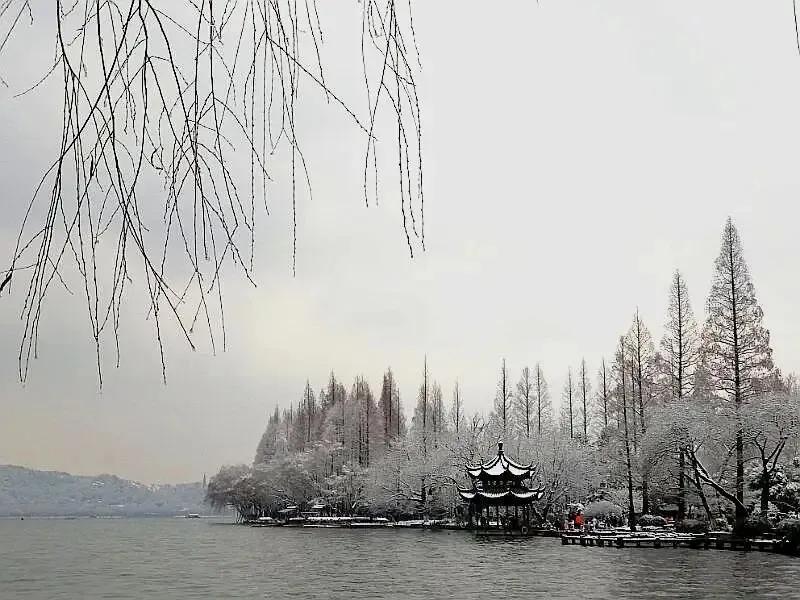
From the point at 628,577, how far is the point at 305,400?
54504mm

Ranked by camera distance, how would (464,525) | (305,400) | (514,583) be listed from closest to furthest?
(514,583)
(464,525)
(305,400)

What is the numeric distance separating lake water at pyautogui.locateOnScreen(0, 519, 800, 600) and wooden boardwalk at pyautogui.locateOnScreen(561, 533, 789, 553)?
0.72m

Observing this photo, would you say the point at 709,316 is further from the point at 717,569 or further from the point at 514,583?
the point at 514,583

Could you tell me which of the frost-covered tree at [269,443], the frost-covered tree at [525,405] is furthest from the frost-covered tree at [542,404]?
the frost-covered tree at [269,443]

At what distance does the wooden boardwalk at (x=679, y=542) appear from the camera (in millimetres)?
23781

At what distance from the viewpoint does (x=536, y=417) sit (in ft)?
168

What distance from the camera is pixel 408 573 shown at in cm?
2047

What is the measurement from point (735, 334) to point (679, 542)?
7867 mm

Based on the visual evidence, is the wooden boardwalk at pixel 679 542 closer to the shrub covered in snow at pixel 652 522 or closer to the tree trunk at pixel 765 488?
the tree trunk at pixel 765 488

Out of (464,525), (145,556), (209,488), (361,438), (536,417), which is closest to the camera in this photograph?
(145,556)

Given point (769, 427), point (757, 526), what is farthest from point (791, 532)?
point (769, 427)

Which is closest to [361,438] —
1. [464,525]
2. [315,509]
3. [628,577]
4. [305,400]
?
[315,509]

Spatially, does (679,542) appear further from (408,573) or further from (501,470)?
(501,470)

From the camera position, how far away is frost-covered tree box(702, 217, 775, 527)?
30.0m
